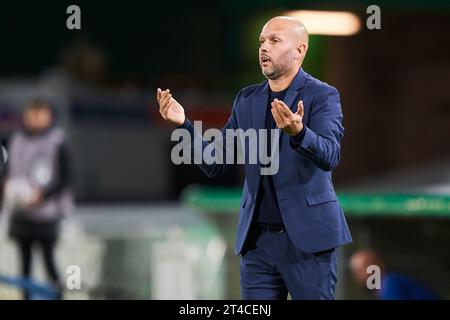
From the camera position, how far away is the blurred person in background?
326 cm

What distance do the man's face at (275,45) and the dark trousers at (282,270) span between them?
0.55 metres

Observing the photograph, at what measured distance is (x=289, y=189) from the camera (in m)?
3.28

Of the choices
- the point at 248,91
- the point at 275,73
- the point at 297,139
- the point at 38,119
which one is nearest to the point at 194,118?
the point at 38,119

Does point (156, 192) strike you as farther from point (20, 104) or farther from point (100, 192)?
point (20, 104)

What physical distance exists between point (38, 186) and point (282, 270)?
5.23 m

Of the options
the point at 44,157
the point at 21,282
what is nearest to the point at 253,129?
the point at 21,282

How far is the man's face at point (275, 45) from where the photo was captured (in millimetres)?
3258

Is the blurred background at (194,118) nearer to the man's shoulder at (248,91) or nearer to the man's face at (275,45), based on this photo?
the man's shoulder at (248,91)

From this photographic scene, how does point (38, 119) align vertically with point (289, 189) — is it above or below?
above

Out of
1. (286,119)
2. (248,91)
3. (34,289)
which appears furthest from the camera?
(34,289)

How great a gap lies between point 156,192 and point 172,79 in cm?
267

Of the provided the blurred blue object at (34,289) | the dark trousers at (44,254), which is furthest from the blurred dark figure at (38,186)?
the blurred blue object at (34,289)

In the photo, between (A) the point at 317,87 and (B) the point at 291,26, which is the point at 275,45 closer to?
(B) the point at 291,26

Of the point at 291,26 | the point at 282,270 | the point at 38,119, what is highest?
the point at 38,119
